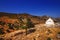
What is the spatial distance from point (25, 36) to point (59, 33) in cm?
708

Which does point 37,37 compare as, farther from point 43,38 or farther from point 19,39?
point 19,39

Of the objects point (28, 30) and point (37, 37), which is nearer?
point (37, 37)

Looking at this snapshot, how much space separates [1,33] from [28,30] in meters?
6.04

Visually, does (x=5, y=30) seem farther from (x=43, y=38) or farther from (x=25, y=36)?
(x=43, y=38)

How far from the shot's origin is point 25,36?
1033 inches

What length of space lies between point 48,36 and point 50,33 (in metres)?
1.27

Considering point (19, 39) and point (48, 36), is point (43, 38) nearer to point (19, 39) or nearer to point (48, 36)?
point (48, 36)

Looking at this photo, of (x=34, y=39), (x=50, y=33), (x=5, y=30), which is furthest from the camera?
(x=5, y=30)

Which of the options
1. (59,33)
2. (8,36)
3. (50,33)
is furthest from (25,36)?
→ (59,33)

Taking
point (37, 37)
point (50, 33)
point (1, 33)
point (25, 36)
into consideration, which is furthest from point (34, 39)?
point (1, 33)

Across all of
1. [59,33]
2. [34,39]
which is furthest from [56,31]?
[34,39]

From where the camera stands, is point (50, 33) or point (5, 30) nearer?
point (50, 33)

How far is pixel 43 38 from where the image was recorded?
992 inches

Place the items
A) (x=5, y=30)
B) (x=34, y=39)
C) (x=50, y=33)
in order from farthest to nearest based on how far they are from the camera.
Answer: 1. (x=5, y=30)
2. (x=50, y=33)
3. (x=34, y=39)
